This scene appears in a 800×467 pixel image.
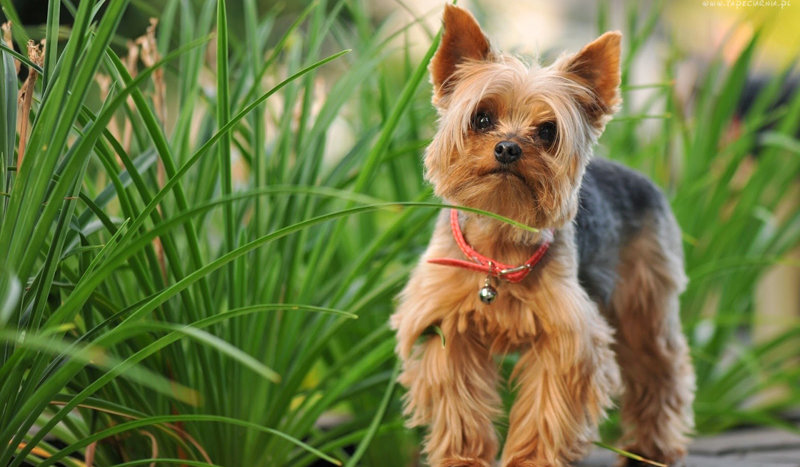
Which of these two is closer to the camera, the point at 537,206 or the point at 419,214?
the point at 537,206

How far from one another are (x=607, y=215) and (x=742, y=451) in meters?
1.26

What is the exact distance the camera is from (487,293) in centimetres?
180

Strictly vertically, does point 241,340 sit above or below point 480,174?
below

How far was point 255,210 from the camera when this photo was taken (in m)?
2.31

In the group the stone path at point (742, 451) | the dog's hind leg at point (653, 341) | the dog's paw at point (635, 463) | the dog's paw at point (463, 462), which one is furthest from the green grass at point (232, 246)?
the dog's paw at point (635, 463)

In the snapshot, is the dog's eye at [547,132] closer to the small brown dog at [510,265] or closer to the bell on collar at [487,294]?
the small brown dog at [510,265]

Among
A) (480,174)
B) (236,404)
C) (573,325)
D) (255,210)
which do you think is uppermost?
(480,174)

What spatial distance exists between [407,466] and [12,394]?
1598 mm

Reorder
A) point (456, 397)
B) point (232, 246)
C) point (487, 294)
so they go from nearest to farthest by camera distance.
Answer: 1. point (487, 294)
2. point (456, 397)
3. point (232, 246)

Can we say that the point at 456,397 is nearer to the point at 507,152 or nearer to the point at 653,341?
the point at 507,152

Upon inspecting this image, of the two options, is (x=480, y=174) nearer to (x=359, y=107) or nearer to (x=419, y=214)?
(x=419, y=214)

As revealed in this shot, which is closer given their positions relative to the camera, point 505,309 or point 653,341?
point 505,309

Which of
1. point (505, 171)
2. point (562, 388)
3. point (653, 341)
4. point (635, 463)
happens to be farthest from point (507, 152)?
point (635, 463)

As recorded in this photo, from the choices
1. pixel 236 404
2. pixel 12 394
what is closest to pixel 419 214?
pixel 236 404
